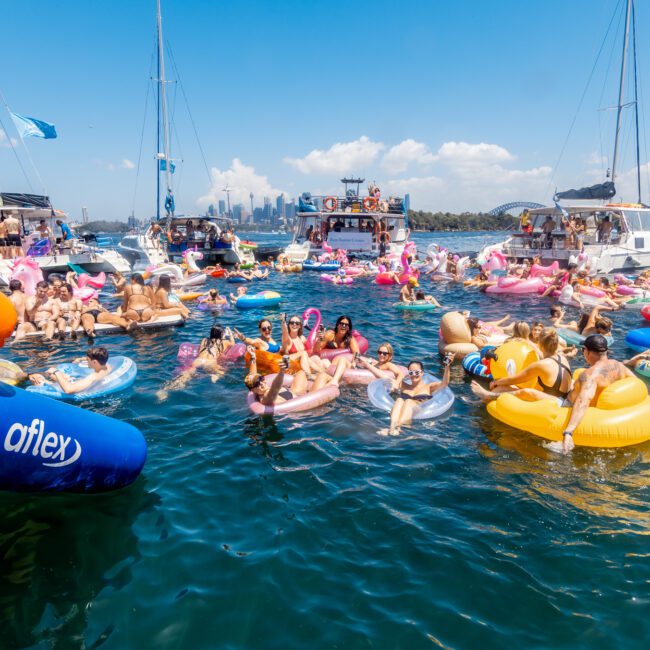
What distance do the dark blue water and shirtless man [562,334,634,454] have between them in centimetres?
46

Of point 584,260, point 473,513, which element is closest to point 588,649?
point 473,513

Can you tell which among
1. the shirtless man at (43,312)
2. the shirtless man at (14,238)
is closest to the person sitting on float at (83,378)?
the shirtless man at (43,312)

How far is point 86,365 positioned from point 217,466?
4097mm

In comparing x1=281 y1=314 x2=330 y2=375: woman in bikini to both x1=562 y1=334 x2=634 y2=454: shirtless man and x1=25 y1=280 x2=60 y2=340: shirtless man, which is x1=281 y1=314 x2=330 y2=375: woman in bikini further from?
x1=25 y1=280 x2=60 y2=340: shirtless man

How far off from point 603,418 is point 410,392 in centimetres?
270

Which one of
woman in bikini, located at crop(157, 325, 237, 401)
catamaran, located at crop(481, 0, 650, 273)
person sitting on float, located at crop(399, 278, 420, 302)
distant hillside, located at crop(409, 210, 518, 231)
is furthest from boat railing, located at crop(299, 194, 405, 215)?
distant hillside, located at crop(409, 210, 518, 231)

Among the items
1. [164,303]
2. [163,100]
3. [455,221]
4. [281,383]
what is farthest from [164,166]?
[455,221]

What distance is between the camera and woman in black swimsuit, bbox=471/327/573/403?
7.36 metres

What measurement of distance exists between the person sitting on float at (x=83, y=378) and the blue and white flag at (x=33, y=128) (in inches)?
712

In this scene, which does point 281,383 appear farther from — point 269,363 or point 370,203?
point 370,203

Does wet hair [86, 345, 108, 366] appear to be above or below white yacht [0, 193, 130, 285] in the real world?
below

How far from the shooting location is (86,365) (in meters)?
8.94

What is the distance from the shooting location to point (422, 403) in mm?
7559

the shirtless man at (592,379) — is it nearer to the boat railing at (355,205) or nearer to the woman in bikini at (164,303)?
the woman in bikini at (164,303)
